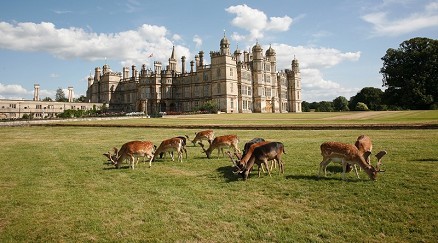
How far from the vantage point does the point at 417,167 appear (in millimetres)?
11359

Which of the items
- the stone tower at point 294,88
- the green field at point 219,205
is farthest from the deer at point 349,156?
the stone tower at point 294,88

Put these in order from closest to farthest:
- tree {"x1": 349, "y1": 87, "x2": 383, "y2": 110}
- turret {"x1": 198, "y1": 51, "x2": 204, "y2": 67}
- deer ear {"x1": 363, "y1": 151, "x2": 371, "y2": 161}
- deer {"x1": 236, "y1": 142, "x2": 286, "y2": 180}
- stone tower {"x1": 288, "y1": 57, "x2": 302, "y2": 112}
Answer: deer ear {"x1": 363, "y1": 151, "x2": 371, "y2": 161} → deer {"x1": 236, "y1": 142, "x2": 286, "y2": 180} → turret {"x1": 198, "y1": 51, "x2": 204, "y2": 67} → tree {"x1": 349, "y1": 87, "x2": 383, "y2": 110} → stone tower {"x1": 288, "y1": 57, "x2": 302, "y2": 112}

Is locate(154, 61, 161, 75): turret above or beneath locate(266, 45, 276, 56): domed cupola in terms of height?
beneath

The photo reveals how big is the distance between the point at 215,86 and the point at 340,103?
64.4 metres

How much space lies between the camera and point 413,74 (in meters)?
71.6

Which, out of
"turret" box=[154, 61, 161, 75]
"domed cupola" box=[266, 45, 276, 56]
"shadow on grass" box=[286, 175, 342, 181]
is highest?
"domed cupola" box=[266, 45, 276, 56]

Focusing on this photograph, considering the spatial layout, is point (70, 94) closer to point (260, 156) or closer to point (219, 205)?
point (260, 156)

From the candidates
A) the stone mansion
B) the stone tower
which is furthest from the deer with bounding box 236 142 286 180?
the stone tower

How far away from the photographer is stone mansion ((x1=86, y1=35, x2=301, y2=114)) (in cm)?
8331

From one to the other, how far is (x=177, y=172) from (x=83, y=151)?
9114mm

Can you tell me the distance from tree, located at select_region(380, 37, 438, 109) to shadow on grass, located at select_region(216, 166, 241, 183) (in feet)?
230

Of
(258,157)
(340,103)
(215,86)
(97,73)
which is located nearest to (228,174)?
(258,157)

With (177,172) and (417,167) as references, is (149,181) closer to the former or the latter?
(177,172)

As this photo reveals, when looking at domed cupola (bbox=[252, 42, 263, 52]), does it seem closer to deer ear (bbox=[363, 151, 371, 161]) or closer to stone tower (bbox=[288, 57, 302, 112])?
stone tower (bbox=[288, 57, 302, 112])
